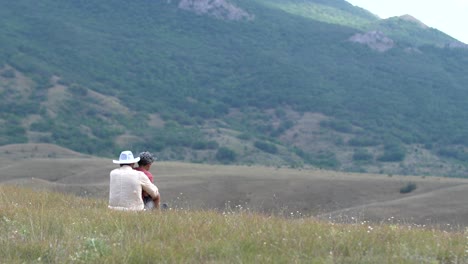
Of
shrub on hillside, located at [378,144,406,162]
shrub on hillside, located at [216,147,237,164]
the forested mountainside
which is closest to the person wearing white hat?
the forested mountainside

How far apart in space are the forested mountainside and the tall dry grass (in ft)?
171

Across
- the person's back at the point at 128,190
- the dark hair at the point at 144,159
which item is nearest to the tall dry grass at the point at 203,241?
the person's back at the point at 128,190

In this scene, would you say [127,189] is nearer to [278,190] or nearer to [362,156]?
[278,190]

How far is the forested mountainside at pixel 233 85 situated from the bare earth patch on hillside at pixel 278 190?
21.7 m

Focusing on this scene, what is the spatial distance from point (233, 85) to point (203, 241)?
78.0 metres

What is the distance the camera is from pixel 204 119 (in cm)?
7731

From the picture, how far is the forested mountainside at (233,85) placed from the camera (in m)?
65.9

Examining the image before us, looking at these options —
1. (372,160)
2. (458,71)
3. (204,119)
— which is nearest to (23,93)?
(204,119)

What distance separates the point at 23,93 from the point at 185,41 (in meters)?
27.8

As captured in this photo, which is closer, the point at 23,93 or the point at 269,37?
the point at 23,93

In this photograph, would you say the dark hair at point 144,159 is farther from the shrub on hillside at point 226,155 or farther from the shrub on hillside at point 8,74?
the shrub on hillside at point 8,74

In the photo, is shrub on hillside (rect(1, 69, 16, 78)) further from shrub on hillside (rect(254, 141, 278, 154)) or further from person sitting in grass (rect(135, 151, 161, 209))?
person sitting in grass (rect(135, 151, 161, 209))

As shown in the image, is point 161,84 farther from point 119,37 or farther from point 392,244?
point 392,244

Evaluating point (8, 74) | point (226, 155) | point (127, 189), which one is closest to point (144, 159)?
point (127, 189)
